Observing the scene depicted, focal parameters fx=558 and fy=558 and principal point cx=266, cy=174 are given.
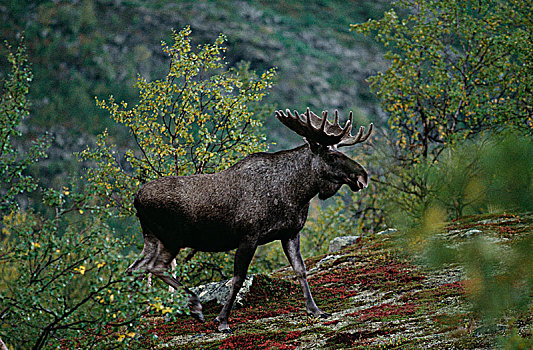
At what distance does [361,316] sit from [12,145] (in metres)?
7.25

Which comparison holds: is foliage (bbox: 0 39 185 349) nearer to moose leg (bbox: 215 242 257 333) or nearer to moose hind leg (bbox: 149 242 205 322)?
moose leg (bbox: 215 242 257 333)

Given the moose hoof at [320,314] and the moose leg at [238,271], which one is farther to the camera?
the moose hoof at [320,314]

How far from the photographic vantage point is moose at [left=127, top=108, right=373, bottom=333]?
11.5m

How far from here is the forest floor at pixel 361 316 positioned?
27.7 ft

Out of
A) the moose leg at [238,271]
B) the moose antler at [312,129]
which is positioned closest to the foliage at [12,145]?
the moose leg at [238,271]

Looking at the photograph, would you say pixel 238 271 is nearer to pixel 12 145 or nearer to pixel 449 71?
pixel 12 145

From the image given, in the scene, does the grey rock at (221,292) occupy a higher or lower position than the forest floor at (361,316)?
higher

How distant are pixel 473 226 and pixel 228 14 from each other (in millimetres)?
170498

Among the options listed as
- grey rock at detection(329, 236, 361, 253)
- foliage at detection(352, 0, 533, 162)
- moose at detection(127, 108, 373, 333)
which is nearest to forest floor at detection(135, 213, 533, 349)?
moose at detection(127, 108, 373, 333)

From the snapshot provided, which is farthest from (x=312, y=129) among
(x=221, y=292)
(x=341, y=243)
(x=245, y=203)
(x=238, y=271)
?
(x=341, y=243)

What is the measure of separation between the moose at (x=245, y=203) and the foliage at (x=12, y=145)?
2.75m

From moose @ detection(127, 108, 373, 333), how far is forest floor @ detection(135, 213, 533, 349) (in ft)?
2.27

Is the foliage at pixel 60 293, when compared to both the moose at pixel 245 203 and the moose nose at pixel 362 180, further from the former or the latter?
the moose nose at pixel 362 180

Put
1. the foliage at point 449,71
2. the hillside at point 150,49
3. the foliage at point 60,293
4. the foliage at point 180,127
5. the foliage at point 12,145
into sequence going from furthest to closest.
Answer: the hillside at point 150,49
the foliage at point 449,71
the foliage at point 180,127
the foliage at point 12,145
the foliage at point 60,293
